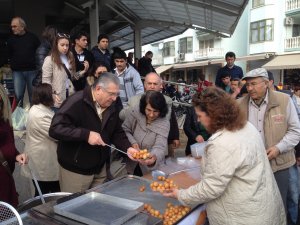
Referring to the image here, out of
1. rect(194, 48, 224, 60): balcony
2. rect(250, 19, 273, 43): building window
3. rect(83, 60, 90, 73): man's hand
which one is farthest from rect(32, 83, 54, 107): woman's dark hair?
rect(194, 48, 224, 60): balcony

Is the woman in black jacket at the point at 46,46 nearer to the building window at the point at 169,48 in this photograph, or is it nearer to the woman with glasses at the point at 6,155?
the woman with glasses at the point at 6,155

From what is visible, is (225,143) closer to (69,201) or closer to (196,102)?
(196,102)

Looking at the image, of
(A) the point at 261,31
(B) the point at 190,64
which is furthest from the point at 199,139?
(B) the point at 190,64

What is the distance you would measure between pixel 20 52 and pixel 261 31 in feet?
89.3

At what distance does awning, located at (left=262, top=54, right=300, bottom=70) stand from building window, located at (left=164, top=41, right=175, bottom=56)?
16.5m

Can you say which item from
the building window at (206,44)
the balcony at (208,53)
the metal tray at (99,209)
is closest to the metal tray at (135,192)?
the metal tray at (99,209)

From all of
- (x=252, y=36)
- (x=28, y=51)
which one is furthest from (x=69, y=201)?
(x=252, y=36)

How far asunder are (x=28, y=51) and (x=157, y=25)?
9399 mm

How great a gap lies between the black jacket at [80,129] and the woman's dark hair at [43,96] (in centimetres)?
65

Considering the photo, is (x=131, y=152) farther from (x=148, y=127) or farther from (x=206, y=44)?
(x=206, y=44)

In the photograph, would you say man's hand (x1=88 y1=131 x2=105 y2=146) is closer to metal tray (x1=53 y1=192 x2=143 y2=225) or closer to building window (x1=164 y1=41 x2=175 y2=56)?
metal tray (x1=53 y1=192 x2=143 y2=225)

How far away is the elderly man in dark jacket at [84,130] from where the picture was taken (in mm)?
2797

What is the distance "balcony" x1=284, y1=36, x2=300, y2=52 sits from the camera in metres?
26.6

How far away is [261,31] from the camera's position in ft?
95.5
